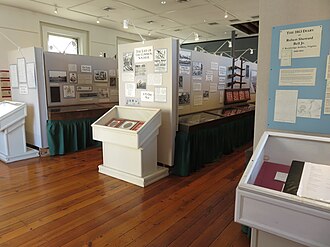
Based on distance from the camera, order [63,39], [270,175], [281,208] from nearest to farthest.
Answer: [281,208], [270,175], [63,39]

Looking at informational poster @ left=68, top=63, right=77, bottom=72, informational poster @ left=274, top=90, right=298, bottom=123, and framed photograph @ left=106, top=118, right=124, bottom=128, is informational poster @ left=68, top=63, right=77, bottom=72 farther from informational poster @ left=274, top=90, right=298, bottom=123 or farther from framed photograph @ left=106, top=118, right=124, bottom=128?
informational poster @ left=274, top=90, right=298, bottom=123

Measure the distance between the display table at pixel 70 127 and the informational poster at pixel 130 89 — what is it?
1372 millimetres

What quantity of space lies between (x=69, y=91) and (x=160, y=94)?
242cm

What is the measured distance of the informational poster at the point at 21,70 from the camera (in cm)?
477

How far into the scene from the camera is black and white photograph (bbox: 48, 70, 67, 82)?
4.79 metres

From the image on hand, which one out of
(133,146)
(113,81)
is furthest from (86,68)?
(133,146)

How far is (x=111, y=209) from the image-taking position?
2.76 m

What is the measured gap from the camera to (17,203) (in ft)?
9.48

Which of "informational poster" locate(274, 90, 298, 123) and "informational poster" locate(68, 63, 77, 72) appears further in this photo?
"informational poster" locate(68, 63, 77, 72)

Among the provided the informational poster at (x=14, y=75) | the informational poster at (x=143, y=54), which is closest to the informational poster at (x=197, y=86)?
the informational poster at (x=143, y=54)

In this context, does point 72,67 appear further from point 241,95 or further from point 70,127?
point 241,95

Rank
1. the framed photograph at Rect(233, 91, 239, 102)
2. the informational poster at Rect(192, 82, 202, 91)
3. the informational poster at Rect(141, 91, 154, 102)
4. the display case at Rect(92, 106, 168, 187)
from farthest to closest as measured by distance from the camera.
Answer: the framed photograph at Rect(233, 91, 239, 102)
the informational poster at Rect(192, 82, 202, 91)
the informational poster at Rect(141, 91, 154, 102)
the display case at Rect(92, 106, 168, 187)

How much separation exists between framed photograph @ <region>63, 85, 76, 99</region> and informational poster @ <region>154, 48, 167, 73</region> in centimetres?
235

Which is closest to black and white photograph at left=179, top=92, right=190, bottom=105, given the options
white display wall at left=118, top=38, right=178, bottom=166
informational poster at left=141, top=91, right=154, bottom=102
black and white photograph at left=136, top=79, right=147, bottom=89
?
white display wall at left=118, top=38, right=178, bottom=166
